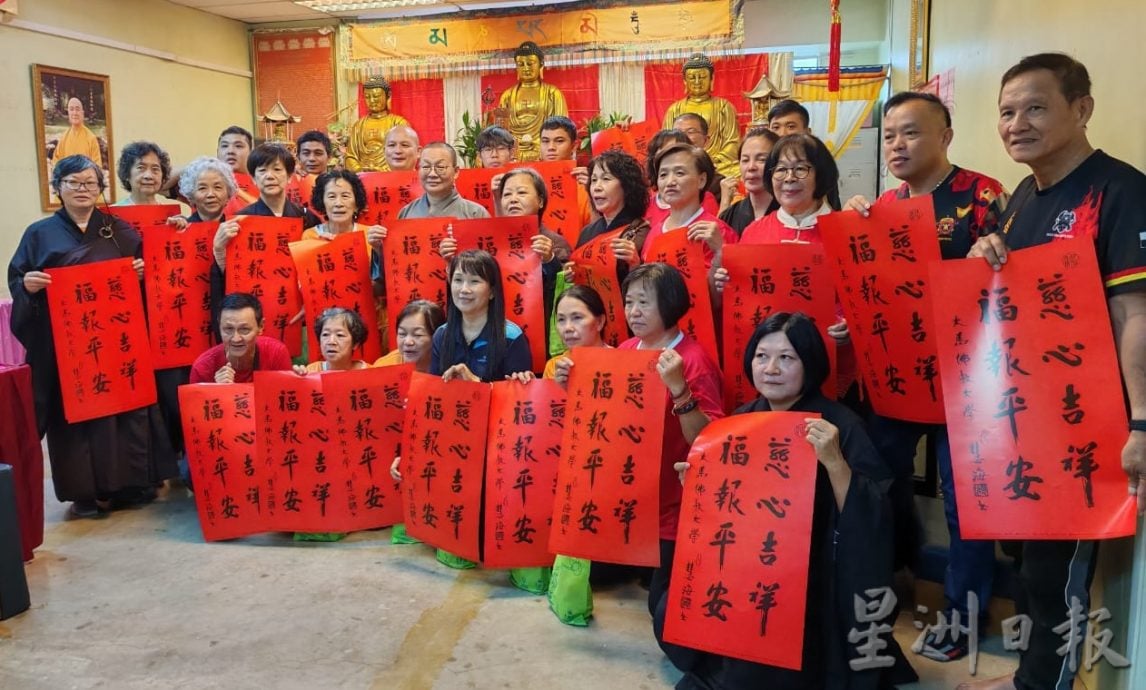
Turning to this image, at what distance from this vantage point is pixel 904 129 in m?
2.23

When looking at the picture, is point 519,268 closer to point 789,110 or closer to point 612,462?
point 612,462

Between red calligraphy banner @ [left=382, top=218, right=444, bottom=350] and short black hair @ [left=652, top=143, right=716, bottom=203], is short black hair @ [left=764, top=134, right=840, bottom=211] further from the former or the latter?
red calligraphy banner @ [left=382, top=218, right=444, bottom=350]

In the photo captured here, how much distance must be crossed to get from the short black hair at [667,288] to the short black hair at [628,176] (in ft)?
2.42

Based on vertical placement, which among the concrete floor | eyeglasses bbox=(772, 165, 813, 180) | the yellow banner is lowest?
the concrete floor

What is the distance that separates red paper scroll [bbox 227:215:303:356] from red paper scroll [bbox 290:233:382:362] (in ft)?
0.42

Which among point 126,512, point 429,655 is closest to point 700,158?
point 429,655

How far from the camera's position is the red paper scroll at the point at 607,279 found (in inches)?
113

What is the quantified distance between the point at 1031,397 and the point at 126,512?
3610 millimetres

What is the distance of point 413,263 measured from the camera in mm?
3352

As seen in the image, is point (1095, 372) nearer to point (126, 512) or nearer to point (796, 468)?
point (796, 468)

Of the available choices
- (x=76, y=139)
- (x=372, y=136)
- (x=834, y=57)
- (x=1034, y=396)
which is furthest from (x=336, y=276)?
(x=76, y=139)

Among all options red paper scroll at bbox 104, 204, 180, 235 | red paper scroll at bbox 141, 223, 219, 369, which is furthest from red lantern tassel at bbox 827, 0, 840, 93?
red paper scroll at bbox 104, 204, 180, 235

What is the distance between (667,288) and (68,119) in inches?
290

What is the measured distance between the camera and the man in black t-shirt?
1658mm
